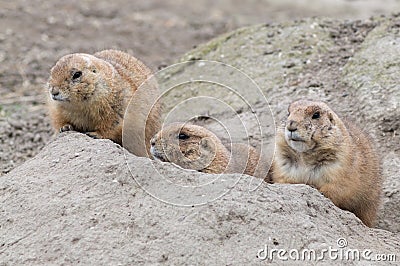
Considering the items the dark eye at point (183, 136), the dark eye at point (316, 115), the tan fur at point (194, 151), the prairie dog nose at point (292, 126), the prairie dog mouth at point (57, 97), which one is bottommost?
the tan fur at point (194, 151)

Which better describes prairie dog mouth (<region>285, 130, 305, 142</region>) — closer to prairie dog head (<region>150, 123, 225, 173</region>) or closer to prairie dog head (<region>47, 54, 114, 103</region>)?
prairie dog head (<region>150, 123, 225, 173</region>)

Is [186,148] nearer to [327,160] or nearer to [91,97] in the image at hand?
[91,97]

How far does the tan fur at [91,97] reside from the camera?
5859 millimetres

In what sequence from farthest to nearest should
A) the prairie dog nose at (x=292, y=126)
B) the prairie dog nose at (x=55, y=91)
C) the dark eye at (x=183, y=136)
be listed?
1. the prairie dog nose at (x=55, y=91)
2. the dark eye at (x=183, y=136)
3. the prairie dog nose at (x=292, y=126)

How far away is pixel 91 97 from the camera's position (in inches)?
235

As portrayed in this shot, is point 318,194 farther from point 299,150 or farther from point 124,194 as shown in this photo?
point 124,194

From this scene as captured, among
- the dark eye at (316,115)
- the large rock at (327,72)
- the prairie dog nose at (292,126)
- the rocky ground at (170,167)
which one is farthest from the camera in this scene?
the large rock at (327,72)

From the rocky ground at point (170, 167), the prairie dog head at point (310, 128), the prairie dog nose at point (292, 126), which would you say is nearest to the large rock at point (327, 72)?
the rocky ground at point (170, 167)

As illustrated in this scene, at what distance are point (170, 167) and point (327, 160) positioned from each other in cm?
136

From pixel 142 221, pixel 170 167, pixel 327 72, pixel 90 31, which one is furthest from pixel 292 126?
pixel 90 31

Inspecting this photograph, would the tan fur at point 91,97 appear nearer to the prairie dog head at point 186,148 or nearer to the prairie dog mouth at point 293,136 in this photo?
the prairie dog head at point 186,148

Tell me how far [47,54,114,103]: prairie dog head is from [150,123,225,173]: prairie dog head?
739mm

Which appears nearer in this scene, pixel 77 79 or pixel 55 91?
pixel 55 91

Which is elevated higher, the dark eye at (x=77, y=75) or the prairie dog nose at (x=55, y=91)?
the dark eye at (x=77, y=75)
